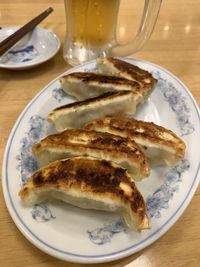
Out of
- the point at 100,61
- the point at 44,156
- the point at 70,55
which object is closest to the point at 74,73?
the point at 100,61

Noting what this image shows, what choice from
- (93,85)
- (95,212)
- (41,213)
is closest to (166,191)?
(95,212)

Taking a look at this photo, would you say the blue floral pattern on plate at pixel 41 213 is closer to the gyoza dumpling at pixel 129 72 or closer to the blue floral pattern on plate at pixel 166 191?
the blue floral pattern on plate at pixel 166 191

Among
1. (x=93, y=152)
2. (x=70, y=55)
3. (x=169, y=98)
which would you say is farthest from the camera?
(x=70, y=55)

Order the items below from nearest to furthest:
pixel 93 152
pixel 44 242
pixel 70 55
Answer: pixel 44 242 → pixel 93 152 → pixel 70 55

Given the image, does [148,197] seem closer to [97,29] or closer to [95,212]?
[95,212]

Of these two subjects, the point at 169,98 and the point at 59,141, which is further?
the point at 169,98

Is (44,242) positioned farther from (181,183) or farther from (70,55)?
(70,55)

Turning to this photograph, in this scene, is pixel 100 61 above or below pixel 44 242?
above
